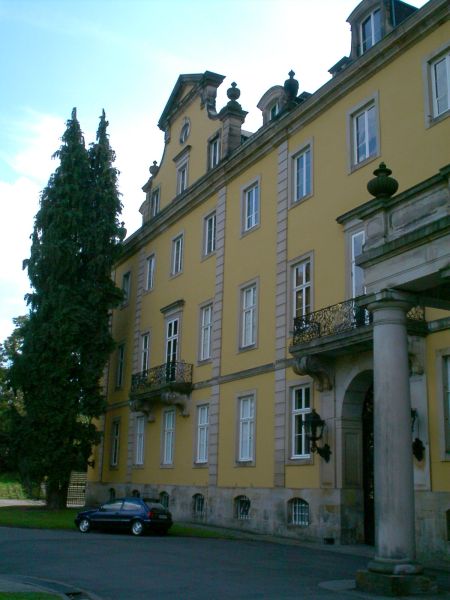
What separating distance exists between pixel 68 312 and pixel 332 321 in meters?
15.7

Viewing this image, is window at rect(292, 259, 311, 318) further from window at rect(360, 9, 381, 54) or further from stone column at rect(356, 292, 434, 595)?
stone column at rect(356, 292, 434, 595)

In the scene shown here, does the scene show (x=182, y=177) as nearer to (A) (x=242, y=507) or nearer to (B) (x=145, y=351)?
(B) (x=145, y=351)

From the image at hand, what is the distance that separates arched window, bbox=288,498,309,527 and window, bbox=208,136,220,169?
1456 cm

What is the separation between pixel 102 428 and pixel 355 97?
23576 mm

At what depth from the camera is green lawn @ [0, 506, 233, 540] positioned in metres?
23.1

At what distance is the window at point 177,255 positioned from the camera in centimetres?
3281

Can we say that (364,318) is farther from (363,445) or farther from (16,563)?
(16,563)

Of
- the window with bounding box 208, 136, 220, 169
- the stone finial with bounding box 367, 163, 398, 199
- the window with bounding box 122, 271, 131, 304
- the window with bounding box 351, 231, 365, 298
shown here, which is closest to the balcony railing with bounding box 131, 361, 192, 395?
the window with bounding box 122, 271, 131, 304

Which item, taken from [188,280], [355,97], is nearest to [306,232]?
[355,97]

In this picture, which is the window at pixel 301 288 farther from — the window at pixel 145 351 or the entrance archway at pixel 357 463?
the window at pixel 145 351

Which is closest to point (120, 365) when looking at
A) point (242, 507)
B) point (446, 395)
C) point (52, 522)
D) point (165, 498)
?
point (165, 498)

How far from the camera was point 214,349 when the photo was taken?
91.7 feet

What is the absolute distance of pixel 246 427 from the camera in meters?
25.4

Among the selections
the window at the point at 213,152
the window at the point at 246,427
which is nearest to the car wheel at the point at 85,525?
the window at the point at 246,427
